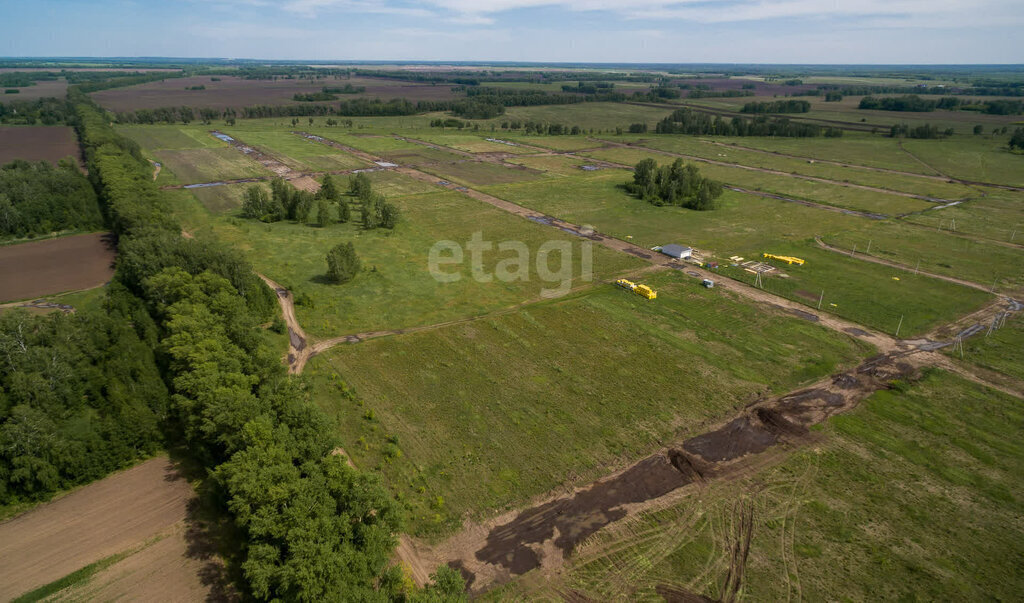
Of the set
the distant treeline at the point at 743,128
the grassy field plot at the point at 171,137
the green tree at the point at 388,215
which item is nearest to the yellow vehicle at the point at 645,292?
the green tree at the point at 388,215

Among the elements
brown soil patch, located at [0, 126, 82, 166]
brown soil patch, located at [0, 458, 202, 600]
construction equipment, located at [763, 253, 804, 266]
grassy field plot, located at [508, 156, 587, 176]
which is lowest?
brown soil patch, located at [0, 458, 202, 600]

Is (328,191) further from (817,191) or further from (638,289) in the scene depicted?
(817,191)

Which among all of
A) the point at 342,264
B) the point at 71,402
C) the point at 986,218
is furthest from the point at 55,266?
the point at 986,218

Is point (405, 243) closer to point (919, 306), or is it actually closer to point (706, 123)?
point (919, 306)

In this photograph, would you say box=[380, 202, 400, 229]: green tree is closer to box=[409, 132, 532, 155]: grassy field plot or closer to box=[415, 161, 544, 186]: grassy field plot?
box=[415, 161, 544, 186]: grassy field plot

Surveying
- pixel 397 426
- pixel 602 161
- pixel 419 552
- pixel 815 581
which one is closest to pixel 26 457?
pixel 397 426

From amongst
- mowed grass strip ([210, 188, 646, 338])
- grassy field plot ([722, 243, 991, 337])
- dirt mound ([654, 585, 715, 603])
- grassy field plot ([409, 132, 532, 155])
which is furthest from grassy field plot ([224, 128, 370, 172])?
dirt mound ([654, 585, 715, 603])

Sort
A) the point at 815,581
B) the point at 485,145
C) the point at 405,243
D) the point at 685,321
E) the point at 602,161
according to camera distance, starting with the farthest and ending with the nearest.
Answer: the point at 485,145
the point at 602,161
the point at 405,243
the point at 685,321
the point at 815,581
